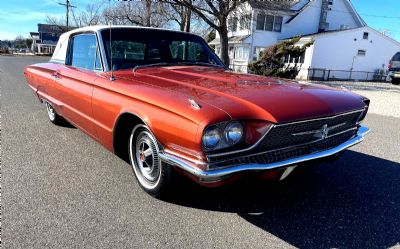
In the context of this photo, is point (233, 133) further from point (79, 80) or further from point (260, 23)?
point (260, 23)

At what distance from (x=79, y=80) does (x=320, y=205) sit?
3.02 meters

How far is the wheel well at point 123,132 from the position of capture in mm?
3096

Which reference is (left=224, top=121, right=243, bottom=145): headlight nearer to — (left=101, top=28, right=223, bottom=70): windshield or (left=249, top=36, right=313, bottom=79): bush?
(left=101, top=28, right=223, bottom=70): windshield

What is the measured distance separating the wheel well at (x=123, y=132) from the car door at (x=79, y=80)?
1.74 feet

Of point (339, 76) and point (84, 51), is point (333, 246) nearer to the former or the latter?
point (84, 51)

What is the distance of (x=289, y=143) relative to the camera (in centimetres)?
265

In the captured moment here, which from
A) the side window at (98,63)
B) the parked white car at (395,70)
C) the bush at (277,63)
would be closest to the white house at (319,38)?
the parked white car at (395,70)

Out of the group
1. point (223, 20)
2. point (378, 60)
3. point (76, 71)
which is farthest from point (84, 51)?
point (378, 60)

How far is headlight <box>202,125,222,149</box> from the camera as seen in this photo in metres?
2.30

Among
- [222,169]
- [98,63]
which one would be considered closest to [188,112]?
[222,169]

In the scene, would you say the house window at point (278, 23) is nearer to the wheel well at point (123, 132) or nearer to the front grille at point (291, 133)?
the front grille at point (291, 133)

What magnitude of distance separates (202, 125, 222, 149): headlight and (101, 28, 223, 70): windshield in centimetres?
175

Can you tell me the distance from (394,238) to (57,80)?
4.38 meters

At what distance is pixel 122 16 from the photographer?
2800 centimetres
